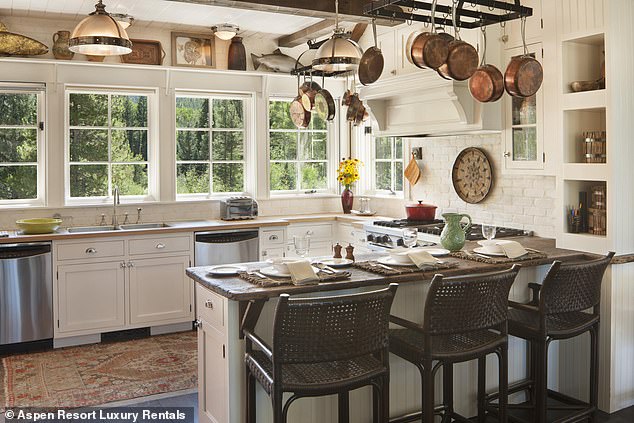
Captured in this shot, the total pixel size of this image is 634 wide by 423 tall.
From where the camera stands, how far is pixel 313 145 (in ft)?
23.3

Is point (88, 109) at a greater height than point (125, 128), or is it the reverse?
point (88, 109)

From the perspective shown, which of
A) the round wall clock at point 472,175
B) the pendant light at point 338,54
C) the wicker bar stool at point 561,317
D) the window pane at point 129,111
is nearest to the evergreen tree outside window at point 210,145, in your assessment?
the window pane at point 129,111

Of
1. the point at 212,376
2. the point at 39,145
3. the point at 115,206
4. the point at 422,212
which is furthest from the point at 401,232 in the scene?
the point at 39,145

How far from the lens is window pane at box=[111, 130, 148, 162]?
6016 mm

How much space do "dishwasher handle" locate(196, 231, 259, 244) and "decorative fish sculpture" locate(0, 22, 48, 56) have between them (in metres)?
2.15

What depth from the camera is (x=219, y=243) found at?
5.71 m

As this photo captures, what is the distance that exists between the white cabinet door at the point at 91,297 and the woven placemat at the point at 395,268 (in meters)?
2.73

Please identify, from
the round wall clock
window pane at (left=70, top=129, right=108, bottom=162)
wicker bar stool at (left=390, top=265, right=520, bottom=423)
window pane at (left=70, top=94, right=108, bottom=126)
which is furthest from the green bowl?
the round wall clock

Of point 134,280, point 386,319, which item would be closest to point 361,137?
point 134,280

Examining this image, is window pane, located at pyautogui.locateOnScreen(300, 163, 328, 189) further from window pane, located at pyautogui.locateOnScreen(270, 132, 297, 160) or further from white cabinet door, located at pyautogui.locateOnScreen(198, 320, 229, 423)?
white cabinet door, located at pyautogui.locateOnScreen(198, 320, 229, 423)

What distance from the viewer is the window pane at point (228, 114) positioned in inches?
256

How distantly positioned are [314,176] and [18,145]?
10.1ft

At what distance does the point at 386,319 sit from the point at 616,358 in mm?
1925

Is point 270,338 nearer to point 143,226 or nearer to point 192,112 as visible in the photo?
point 143,226
